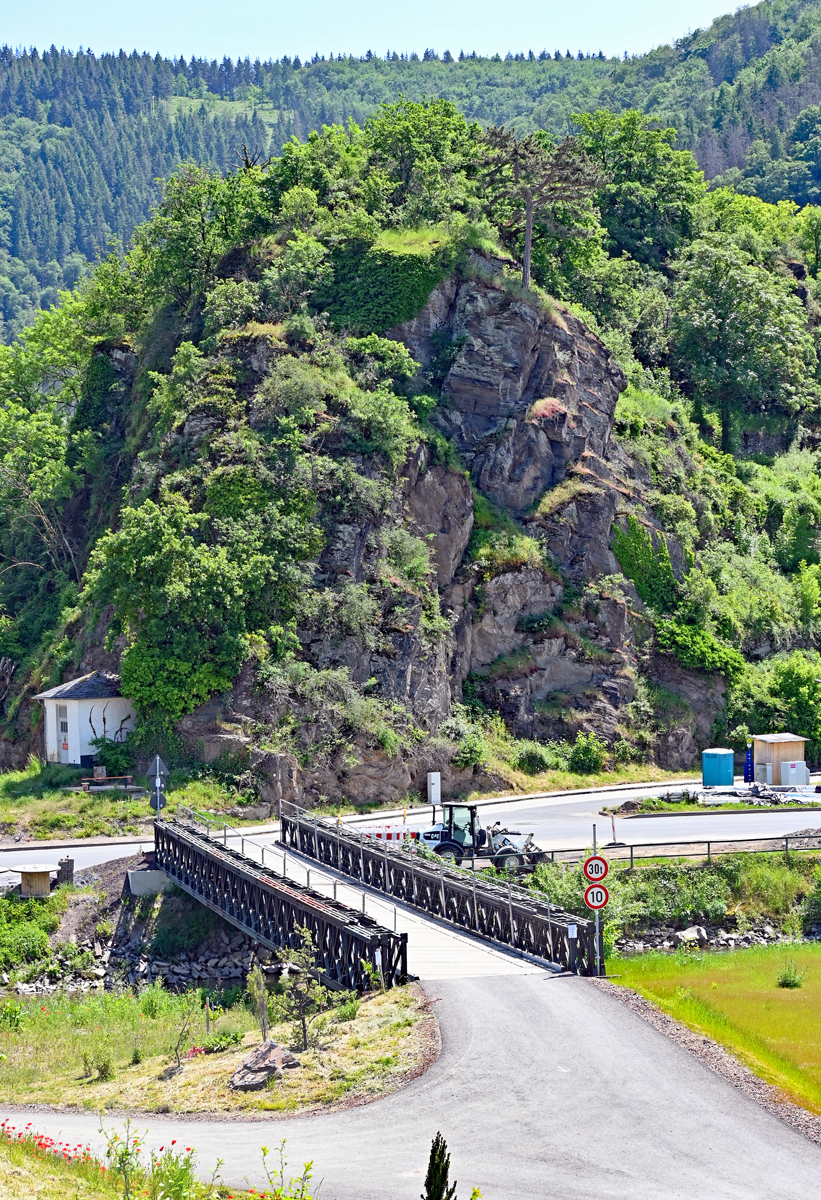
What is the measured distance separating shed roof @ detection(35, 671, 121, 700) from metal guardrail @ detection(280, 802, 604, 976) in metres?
11.1

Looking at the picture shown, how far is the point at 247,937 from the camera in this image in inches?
1374

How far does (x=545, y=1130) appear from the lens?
54.7ft

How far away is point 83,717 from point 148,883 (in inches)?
443

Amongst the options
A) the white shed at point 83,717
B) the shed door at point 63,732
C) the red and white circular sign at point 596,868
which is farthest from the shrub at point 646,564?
the red and white circular sign at point 596,868

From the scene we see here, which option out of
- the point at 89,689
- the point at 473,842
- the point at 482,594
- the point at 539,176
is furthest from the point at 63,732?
the point at 539,176

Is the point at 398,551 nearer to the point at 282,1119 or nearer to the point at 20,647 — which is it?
the point at 20,647

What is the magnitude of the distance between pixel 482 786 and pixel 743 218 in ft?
163

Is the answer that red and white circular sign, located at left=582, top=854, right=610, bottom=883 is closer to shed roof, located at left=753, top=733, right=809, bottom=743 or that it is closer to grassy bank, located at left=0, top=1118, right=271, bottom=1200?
grassy bank, located at left=0, top=1118, right=271, bottom=1200

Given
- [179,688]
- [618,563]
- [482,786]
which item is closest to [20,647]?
[179,688]

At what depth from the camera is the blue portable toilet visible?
4944 cm

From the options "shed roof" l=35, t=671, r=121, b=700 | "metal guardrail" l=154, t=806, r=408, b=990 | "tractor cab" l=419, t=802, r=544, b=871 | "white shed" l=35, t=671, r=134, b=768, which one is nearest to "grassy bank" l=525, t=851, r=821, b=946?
"tractor cab" l=419, t=802, r=544, b=871

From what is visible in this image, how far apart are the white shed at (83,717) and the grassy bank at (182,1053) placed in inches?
618

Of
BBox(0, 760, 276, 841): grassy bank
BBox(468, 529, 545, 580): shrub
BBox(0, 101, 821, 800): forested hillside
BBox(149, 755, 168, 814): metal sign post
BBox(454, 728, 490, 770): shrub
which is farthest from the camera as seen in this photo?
BBox(468, 529, 545, 580): shrub

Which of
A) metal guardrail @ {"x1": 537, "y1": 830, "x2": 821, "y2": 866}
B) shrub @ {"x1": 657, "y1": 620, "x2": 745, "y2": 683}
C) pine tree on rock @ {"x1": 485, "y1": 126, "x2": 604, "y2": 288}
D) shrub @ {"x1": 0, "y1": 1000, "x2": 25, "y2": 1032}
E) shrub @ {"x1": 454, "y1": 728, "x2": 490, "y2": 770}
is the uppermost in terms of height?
pine tree on rock @ {"x1": 485, "y1": 126, "x2": 604, "y2": 288}
